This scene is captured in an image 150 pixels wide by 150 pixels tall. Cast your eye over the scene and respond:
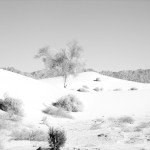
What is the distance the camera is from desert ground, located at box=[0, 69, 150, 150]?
→ 1025 centimetres

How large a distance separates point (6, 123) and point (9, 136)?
1930mm

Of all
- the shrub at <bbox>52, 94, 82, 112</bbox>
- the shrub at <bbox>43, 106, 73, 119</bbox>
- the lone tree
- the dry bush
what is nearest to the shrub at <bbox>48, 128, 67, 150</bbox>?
the dry bush

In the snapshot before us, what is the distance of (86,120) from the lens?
55.7 feet

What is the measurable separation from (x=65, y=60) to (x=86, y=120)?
2817 centimetres

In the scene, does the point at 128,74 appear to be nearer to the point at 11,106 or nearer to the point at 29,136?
the point at 11,106

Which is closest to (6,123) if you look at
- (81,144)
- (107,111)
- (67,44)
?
(81,144)

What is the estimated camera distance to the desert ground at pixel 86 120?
33.6ft

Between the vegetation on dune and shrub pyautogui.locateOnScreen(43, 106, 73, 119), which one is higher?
the vegetation on dune

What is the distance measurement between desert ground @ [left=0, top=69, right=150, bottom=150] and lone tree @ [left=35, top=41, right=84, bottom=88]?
58.5ft

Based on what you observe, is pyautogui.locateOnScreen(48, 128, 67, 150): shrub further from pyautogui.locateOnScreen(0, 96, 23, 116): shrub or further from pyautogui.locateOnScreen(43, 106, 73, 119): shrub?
pyautogui.locateOnScreen(43, 106, 73, 119): shrub

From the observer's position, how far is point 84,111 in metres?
20.8

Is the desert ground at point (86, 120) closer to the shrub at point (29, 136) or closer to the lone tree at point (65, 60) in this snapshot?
the shrub at point (29, 136)

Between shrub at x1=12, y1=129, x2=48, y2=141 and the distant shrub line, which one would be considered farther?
the distant shrub line

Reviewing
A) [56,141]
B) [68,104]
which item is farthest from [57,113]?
[56,141]
